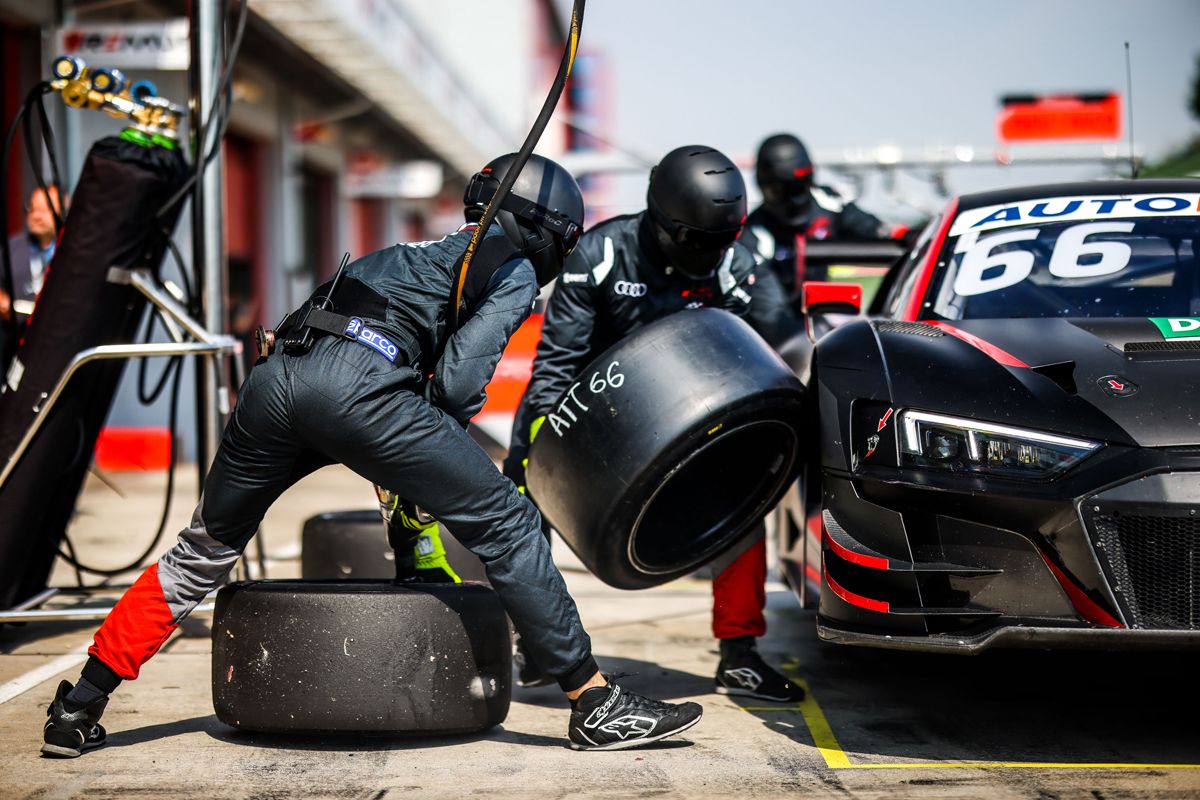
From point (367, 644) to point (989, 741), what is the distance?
5.60ft

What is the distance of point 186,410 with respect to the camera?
12.8m

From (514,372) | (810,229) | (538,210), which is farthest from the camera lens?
(514,372)

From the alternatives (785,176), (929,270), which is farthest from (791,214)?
(929,270)

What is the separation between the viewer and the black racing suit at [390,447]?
3.42 meters

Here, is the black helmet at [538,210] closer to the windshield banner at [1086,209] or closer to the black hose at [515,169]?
the black hose at [515,169]

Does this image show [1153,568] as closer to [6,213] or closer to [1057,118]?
[6,213]

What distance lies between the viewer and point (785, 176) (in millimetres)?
7016

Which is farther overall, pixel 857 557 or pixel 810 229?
pixel 810 229

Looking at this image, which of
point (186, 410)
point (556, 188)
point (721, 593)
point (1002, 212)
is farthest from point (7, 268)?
point (186, 410)

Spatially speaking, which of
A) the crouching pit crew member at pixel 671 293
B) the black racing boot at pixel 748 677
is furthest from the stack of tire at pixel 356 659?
the black racing boot at pixel 748 677

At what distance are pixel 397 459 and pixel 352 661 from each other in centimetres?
57

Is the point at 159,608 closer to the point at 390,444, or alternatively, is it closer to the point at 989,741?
the point at 390,444

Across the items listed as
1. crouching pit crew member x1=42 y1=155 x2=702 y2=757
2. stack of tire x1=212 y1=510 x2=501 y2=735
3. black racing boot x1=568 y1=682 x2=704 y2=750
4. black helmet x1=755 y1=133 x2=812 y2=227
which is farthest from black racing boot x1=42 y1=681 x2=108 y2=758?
black helmet x1=755 y1=133 x2=812 y2=227

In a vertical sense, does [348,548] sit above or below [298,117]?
below
